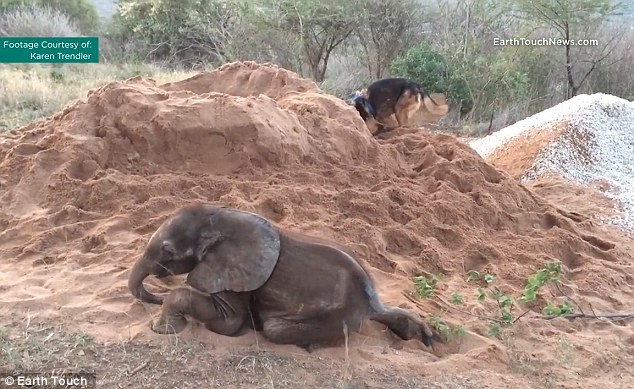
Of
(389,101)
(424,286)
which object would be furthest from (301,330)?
(389,101)

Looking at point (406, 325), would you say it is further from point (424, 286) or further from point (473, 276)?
point (473, 276)

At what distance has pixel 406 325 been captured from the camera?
4.01 meters

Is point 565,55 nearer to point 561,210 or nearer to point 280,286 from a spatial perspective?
point 561,210

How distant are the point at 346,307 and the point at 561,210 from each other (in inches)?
158

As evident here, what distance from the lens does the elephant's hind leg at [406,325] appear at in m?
3.96

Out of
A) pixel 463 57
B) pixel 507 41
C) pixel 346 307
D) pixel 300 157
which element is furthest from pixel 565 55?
pixel 346 307

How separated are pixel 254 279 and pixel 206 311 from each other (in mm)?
299

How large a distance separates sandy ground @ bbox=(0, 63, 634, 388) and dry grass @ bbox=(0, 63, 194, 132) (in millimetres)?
3668

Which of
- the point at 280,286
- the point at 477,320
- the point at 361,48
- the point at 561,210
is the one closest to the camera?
the point at 280,286

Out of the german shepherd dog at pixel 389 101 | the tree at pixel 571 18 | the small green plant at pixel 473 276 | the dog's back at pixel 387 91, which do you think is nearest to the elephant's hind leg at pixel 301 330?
the small green plant at pixel 473 276

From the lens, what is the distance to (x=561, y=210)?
7.08 metres

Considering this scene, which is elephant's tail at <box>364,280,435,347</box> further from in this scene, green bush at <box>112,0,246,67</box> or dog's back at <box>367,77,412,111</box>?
green bush at <box>112,0,246,67</box>

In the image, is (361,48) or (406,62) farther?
(361,48)

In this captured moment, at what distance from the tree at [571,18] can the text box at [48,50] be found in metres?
8.46
